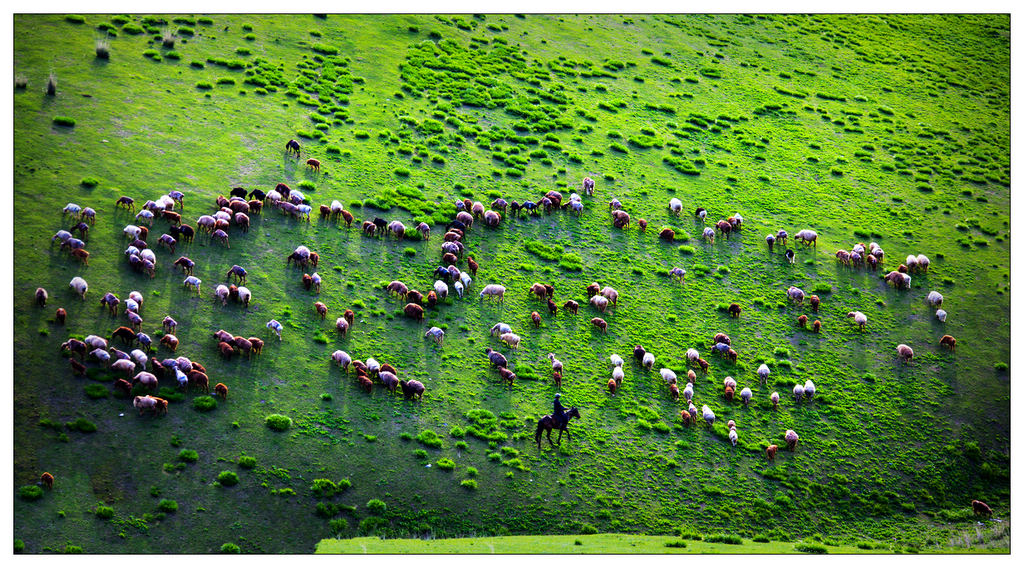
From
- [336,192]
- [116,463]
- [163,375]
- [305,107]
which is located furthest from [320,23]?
[116,463]

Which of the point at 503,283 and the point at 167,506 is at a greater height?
the point at 503,283

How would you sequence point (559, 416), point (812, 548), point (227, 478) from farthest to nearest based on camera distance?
point (559, 416) < point (812, 548) < point (227, 478)

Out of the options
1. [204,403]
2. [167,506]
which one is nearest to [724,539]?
[167,506]

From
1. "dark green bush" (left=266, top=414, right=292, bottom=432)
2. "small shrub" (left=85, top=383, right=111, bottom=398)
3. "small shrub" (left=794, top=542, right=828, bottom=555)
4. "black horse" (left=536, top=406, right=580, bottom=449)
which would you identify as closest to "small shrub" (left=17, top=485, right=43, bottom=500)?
"small shrub" (left=85, top=383, right=111, bottom=398)

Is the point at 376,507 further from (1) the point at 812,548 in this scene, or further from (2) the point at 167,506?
(1) the point at 812,548

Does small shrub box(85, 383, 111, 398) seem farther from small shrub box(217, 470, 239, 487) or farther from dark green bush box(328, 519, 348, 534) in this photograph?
dark green bush box(328, 519, 348, 534)

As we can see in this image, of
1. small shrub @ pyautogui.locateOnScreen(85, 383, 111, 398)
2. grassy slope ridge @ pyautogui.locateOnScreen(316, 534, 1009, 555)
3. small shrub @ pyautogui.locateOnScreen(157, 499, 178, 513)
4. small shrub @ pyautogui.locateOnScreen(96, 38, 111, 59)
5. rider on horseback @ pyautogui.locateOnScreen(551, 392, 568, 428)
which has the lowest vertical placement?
grassy slope ridge @ pyautogui.locateOnScreen(316, 534, 1009, 555)

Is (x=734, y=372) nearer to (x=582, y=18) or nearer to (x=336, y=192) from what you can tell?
(x=336, y=192)
